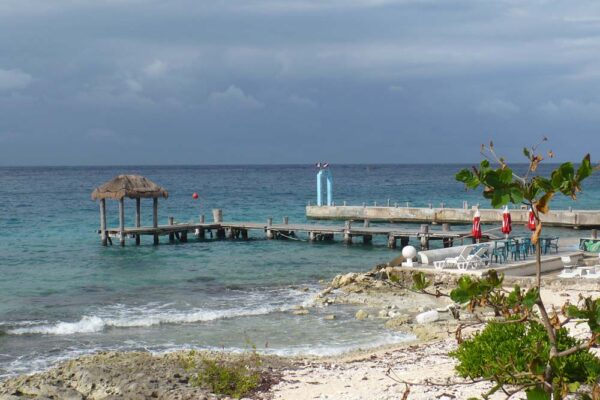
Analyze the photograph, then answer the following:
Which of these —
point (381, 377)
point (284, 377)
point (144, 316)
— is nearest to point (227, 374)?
point (284, 377)

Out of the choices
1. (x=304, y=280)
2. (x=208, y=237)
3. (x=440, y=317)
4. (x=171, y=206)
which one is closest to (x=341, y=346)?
(x=440, y=317)

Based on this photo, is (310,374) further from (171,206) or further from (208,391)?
(171,206)

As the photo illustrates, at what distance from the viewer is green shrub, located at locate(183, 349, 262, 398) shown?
34.8 feet

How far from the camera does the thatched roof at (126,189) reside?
112 ft

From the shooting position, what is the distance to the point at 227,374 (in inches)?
430

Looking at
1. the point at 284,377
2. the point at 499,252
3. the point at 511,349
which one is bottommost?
the point at 284,377

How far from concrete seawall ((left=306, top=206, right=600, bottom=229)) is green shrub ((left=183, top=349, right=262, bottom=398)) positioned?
31.4m

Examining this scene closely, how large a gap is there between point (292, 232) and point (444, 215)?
11.0 m

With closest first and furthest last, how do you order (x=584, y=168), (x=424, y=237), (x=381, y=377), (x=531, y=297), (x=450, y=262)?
(x=584, y=168) → (x=531, y=297) → (x=381, y=377) → (x=450, y=262) → (x=424, y=237)

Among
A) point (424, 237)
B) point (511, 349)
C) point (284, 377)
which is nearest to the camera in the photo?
point (511, 349)

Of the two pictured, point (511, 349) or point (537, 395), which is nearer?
point (537, 395)

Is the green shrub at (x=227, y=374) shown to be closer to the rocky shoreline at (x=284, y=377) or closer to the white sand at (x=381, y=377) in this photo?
the rocky shoreline at (x=284, y=377)

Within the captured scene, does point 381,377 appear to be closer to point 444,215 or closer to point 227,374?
point 227,374

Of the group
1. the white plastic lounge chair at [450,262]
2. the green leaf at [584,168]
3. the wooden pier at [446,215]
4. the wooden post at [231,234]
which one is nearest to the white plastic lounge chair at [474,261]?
the white plastic lounge chair at [450,262]
